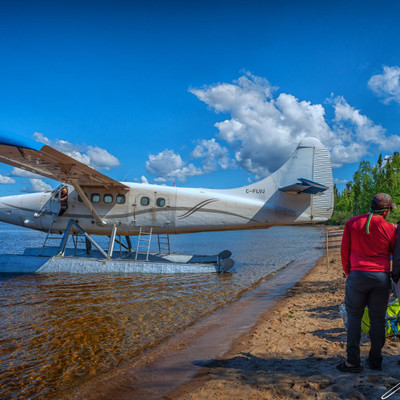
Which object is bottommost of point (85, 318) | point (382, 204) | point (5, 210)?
point (85, 318)

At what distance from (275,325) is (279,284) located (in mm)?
4831

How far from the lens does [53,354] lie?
188 inches

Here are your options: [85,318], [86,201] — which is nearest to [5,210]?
[86,201]

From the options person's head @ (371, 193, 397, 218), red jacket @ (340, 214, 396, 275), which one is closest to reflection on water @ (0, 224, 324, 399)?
red jacket @ (340, 214, 396, 275)

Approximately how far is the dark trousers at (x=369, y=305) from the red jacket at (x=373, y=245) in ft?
0.29

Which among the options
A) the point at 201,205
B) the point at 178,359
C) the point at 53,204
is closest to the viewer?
the point at 178,359

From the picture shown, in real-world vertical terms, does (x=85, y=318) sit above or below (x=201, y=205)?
below

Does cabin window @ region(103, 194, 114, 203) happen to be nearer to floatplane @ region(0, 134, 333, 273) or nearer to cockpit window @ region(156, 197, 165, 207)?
floatplane @ region(0, 134, 333, 273)

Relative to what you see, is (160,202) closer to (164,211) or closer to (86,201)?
(164,211)

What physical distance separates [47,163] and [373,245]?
10.8 metres

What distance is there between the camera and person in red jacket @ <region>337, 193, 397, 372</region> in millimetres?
3281

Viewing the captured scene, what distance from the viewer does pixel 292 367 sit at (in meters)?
3.69

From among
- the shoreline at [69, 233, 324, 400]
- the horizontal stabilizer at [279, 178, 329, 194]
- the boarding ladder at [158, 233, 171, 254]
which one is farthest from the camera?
the boarding ladder at [158, 233, 171, 254]

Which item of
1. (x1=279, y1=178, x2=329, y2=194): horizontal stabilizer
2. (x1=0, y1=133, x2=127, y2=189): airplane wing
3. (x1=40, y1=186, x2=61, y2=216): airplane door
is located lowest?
(x1=40, y1=186, x2=61, y2=216): airplane door
